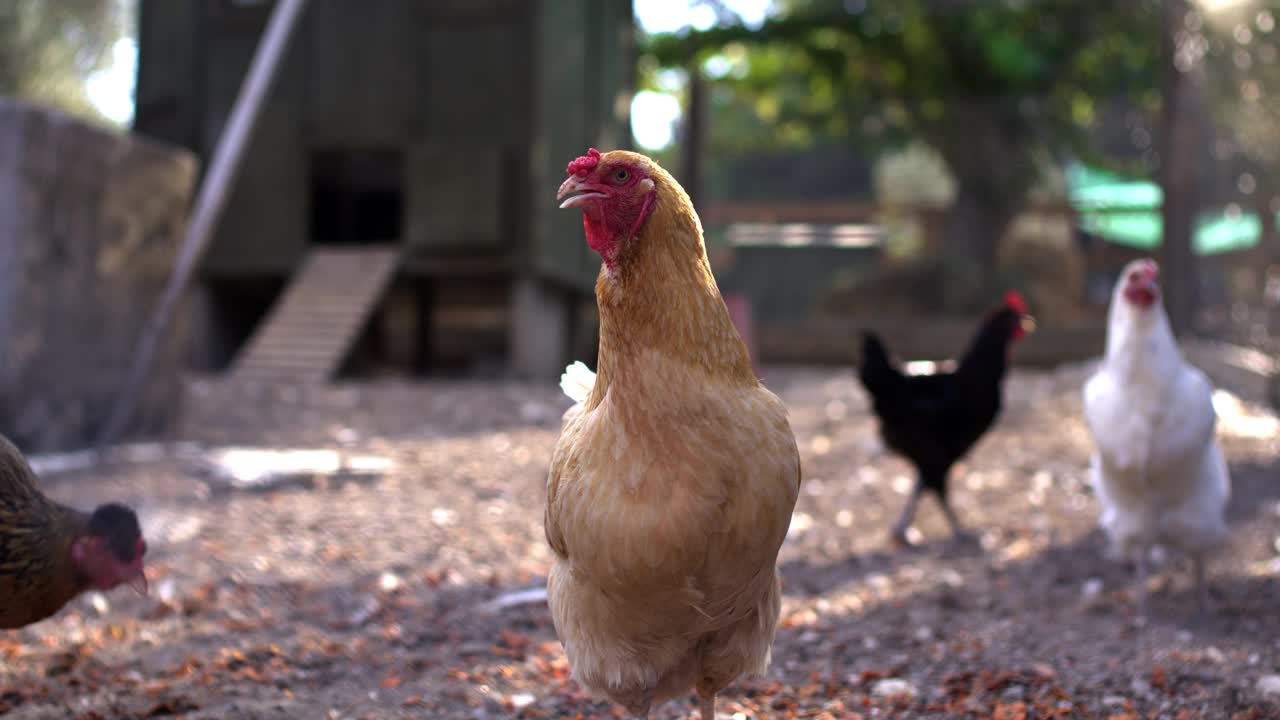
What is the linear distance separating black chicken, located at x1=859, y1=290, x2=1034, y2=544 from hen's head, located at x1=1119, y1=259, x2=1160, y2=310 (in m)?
1.27

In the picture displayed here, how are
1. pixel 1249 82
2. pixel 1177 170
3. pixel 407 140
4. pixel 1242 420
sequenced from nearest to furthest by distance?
pixel 1249 82 < pixel 1242 420 < pixel 1177 170 < pixel 407 140

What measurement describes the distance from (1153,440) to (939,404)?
1.42 m

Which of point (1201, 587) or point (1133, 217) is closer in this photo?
point (1201, 587)

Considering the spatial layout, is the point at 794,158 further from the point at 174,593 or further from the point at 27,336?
the point at 174,593

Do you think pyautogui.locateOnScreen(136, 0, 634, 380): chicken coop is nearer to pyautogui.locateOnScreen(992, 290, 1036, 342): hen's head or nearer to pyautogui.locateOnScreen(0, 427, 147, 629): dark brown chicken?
pyautogui.locateOnScreen(992, 290, 1036, 342): hen's head

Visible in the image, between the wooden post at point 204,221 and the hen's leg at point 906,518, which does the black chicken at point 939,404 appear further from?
the wooden post at point 204,221

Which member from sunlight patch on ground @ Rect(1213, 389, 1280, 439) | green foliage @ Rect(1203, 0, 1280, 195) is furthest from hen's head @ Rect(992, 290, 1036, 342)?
green foliage @ Rect(1203, 0, 1280, 195)

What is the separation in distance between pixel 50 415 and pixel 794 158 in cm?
1122

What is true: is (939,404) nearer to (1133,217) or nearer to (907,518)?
(907,518)

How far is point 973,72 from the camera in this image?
43.0ft

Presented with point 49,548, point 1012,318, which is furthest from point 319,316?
point 49,548

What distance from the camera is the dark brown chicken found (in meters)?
2.54

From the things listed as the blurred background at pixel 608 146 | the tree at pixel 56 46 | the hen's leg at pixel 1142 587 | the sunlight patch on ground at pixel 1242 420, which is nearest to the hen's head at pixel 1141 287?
the hen's leg at pixel 1142 587

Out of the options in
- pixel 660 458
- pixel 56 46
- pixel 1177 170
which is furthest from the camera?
pixel 56 46
